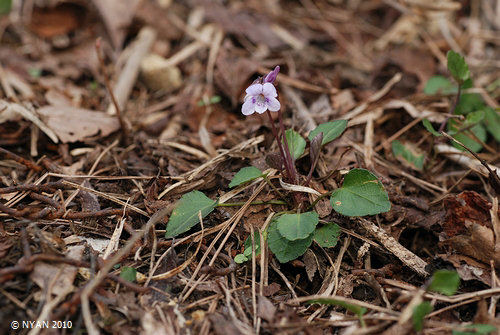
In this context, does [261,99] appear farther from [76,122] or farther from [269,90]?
[76,122]

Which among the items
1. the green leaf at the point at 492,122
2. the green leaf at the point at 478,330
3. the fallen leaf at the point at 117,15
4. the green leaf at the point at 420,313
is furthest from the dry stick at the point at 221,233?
the fallen leaf at the point at 117,15

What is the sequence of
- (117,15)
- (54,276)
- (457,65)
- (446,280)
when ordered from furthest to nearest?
(117,15) → (457,65) → (54,276) → (446,280)

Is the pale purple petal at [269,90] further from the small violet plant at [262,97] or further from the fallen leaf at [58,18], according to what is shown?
the fallen leaf at [58,18]

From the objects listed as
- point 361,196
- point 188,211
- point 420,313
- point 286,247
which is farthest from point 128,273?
point 420,313

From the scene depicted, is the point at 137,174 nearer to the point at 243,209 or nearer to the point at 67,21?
the point at 243,209

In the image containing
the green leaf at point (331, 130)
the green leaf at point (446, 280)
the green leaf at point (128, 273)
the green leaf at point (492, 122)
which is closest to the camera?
the green leaf at point (446, 280)

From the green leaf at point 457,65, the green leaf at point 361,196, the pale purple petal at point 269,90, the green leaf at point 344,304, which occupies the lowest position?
the green leaf at point 344,304
